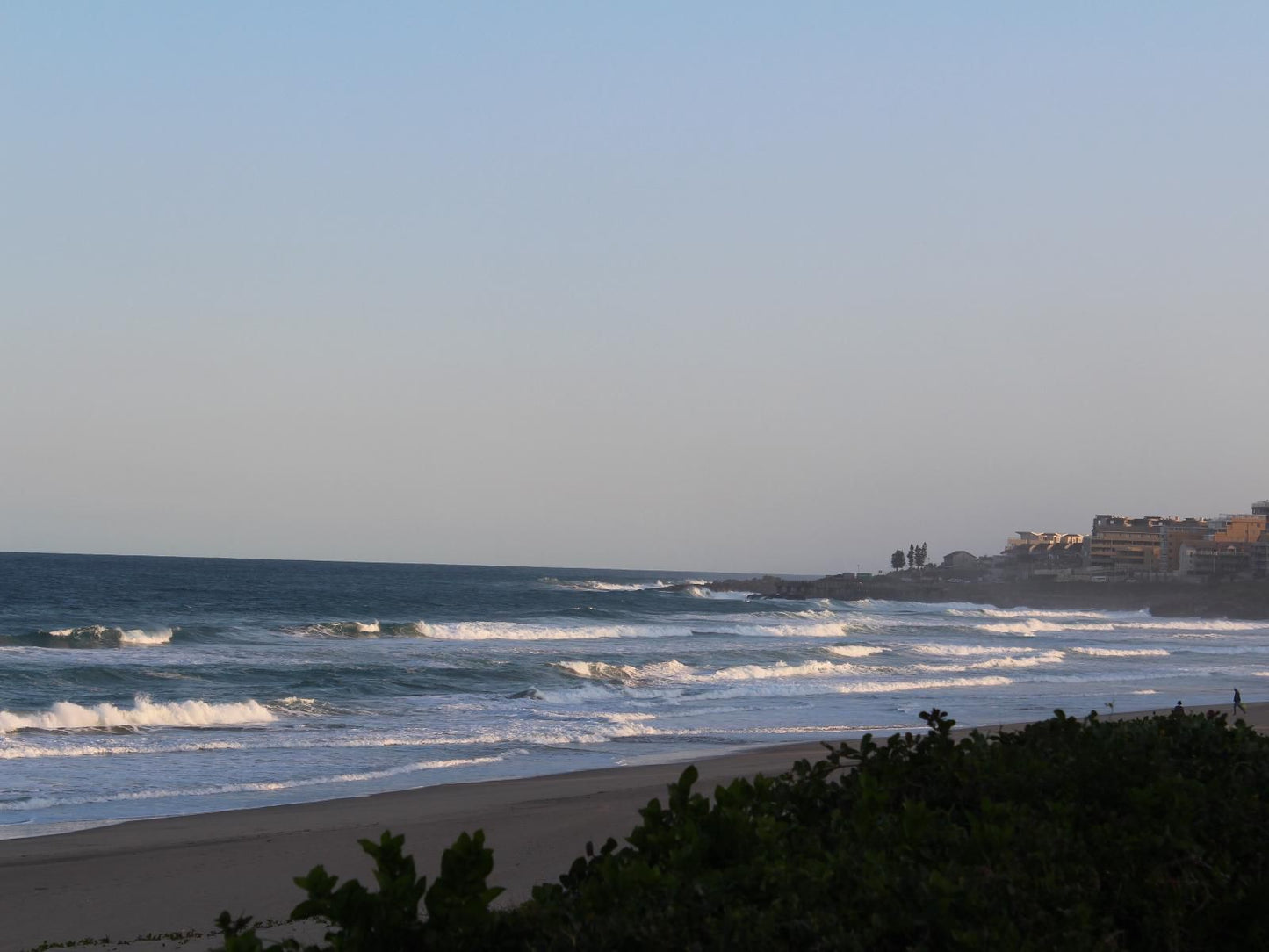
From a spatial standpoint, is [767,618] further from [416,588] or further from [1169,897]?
[1169,897]

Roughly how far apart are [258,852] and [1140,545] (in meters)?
148

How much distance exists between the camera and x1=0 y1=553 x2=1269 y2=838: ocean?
1641cm

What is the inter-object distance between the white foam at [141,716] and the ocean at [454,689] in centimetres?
6

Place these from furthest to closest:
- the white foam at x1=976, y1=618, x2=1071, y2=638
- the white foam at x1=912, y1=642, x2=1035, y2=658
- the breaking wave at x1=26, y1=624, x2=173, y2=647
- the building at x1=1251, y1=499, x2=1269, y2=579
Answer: the building at x1=1251, y1=499, x2=1269, y2=579 < the white foam at x1=976, y1=618, x2=1071, y2=638 < the white foam at x1=912, y1=642, x2=1035, y2=658 < the breaking wave at x1=26, y1=624, x2=173, y2=647

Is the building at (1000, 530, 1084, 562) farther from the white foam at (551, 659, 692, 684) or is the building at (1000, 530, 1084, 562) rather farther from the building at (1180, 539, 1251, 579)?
the white foam at (551, 659, 692, 684)

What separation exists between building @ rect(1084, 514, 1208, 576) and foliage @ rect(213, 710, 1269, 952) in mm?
137354

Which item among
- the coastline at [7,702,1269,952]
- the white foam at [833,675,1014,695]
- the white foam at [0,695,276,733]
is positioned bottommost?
the white foam at [833,675,1014,695]

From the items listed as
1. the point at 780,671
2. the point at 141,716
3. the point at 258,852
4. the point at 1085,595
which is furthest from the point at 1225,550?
the point at 258,852

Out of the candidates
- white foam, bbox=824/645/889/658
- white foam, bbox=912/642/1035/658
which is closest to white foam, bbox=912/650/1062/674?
white foam, bbox=912/642/1035/658

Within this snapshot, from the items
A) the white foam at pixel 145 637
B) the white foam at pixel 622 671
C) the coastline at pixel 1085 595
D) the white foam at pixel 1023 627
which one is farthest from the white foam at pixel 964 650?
the coastline at pixel 1085 595

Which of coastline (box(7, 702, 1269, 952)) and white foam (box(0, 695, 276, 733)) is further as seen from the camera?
white foam (box(0, 695, 276, 733))

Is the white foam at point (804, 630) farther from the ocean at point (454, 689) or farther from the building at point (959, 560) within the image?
the building at point (959, 560)

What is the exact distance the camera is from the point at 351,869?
10234 mm

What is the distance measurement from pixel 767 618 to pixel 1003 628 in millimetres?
12470
